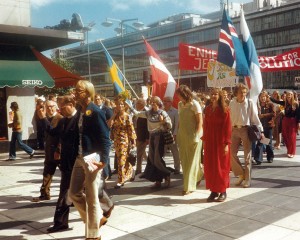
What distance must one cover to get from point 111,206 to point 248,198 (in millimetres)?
2341

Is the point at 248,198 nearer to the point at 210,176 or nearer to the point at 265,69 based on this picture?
the point at 210,176

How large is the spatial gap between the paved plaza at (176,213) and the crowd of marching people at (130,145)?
0.24m

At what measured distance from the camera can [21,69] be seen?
12836 millimetres

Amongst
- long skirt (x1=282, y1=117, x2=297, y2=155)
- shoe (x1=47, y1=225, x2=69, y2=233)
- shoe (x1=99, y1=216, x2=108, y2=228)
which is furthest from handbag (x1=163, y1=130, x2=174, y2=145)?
long skirt (x1=282, y1=117, x2=297, y2=155)

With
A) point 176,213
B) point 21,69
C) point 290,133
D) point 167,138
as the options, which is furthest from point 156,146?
point 21,69

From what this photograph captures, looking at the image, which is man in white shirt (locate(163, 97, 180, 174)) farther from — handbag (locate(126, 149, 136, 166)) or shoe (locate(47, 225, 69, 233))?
shoe (locate(47, 225, 69, 233))

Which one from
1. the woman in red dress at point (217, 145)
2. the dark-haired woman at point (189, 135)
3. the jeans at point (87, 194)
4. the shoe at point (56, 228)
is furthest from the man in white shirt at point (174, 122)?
the jeans at point (87, 194)

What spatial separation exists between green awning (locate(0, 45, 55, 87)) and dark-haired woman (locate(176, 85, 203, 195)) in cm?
738

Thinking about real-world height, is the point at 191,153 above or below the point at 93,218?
above

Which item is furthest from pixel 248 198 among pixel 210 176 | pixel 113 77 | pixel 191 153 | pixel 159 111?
pixel 113 77

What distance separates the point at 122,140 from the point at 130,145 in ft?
0.74

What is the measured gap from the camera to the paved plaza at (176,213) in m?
4.70

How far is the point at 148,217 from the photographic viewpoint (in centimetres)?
534

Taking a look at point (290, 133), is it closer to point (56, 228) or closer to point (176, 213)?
point (176, 213)
